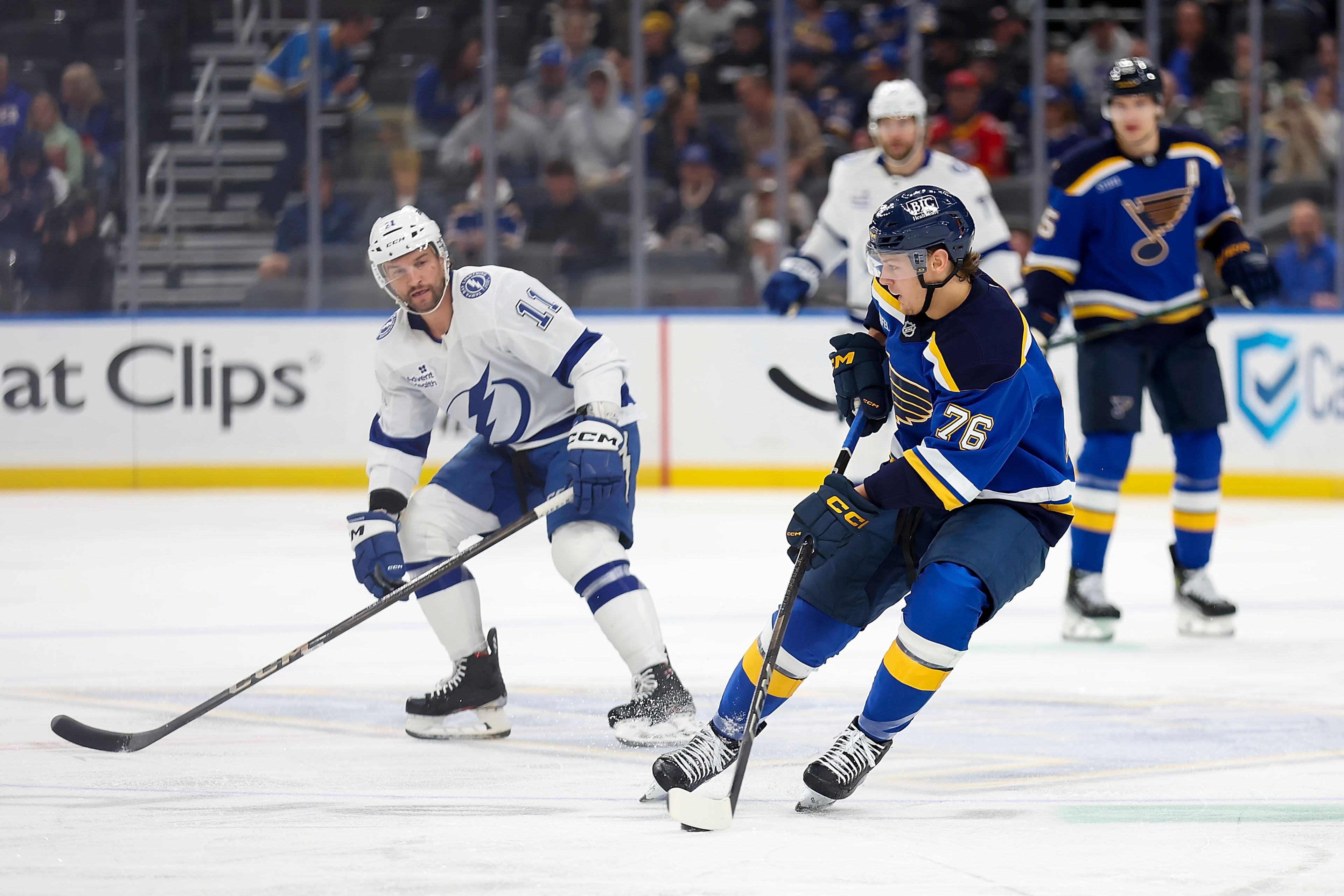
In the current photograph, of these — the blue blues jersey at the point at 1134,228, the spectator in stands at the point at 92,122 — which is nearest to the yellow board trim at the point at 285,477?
the spectator in stands at the point at 92,122

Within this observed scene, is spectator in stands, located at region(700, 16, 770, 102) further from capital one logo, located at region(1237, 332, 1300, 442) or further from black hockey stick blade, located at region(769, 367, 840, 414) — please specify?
black hockey stick blade, located at region(769, 367, 840, 414)

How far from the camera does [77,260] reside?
323 inches

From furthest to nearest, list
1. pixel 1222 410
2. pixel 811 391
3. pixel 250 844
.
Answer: pixel 811 391, pixel 1222 410, pixel 250 844

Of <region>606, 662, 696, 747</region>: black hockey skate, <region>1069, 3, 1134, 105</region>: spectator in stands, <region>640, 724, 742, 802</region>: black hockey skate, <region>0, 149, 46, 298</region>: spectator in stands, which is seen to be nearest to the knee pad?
<region>606, 662, 696, 747</region>: black hockey skate

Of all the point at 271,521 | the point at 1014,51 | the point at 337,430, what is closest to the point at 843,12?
the point at 1014,51

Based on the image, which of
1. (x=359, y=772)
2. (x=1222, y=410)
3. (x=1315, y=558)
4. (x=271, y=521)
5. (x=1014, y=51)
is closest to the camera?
(x=359, y=772)

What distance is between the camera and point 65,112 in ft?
27.5

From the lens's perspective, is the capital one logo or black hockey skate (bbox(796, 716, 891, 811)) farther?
the capital one logo

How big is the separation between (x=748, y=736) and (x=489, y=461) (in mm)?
1001

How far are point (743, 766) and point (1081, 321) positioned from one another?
238 centimetres

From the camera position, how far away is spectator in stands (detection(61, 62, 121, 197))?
8289 mm

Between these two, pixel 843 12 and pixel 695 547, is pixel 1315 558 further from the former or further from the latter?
pixel 843 12

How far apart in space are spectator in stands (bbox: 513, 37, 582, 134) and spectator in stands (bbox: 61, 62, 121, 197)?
183cm

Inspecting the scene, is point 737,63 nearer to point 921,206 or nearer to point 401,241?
point 401,241
